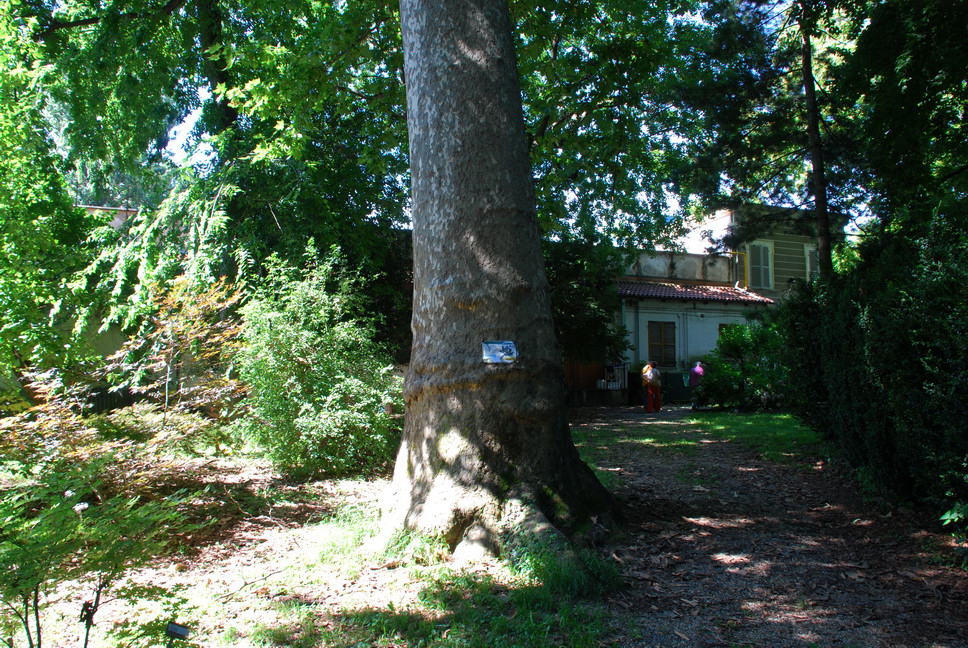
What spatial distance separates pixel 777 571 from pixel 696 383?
56.5 ft

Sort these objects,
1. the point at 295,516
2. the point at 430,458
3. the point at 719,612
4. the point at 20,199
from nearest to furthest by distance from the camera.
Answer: the point at 719,612 < the point at 430,458 < the point at 295,516 < the point at 20,199

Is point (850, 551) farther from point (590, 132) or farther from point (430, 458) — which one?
point (590, 132)

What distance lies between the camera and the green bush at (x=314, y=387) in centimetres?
839

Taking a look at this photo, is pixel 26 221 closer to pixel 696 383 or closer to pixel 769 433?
pixel 769 433

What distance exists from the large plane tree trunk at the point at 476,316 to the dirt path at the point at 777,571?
774 millimetres

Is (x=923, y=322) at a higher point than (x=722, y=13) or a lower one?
lower

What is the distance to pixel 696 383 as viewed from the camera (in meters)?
21.2

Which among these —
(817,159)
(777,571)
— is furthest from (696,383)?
(777,571)

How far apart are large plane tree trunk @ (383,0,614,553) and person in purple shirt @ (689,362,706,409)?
561 inches

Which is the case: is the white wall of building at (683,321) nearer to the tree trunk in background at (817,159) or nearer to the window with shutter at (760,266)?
the window with shutter at (760,266)

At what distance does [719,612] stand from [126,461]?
509 centimetres

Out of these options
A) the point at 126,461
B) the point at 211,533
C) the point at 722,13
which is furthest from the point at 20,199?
the point at 722,13

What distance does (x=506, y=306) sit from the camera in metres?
5.18

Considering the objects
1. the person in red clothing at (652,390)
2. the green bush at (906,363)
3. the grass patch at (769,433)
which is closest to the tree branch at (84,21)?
the green bush at (906,363)
